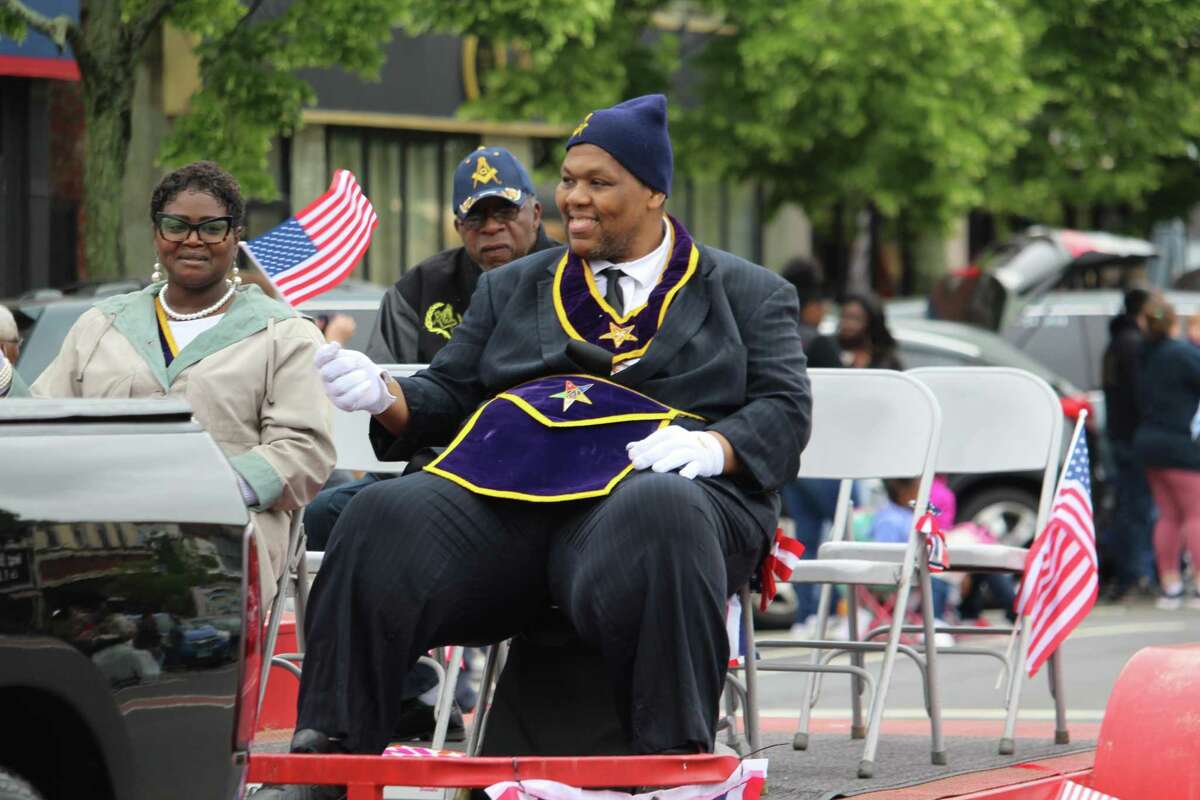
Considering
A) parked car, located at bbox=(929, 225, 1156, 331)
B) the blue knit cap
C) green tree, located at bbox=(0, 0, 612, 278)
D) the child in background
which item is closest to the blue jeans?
the child in background

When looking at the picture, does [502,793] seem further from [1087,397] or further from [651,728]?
[1087,397]

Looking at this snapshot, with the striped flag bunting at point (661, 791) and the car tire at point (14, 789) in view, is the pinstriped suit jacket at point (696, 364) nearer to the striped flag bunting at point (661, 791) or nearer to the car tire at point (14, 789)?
the striped flag bunting at point (661, 791)

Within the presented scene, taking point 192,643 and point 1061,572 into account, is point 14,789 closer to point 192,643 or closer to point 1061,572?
point 192,643

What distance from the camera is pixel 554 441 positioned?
17.9ft

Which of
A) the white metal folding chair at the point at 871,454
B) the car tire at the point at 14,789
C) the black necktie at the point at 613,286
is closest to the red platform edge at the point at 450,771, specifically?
the car tire at the point at 14,789

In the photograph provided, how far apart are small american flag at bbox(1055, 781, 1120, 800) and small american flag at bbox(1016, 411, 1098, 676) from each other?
3.87 ft

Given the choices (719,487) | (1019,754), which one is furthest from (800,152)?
(719,487)

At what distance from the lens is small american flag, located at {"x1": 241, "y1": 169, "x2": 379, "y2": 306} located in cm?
790

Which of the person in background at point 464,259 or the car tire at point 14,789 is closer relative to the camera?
the car tire at point 14,789

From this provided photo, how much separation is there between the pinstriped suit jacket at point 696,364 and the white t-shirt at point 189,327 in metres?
0.70

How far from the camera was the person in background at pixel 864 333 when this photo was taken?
13422 mm

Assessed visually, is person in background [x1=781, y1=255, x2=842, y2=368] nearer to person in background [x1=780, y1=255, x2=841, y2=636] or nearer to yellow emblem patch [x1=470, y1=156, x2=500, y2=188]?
person in background [x1=780, y1=255, x2=841, y2=636]

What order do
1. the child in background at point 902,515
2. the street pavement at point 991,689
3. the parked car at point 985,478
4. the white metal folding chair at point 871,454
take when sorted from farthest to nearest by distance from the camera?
the parked car at point 985,478, the child in background at point 902,515, the street pavement at point 991,689, the white metal folding chair at point 871,454

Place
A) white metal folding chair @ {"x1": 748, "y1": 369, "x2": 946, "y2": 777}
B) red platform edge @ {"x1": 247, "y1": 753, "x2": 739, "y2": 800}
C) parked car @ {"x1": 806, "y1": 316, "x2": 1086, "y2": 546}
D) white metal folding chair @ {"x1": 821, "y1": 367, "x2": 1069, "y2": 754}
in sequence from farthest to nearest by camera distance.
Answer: parked car @ {"x1": 806, "y1": 316, "x2": 1086, "y2": 546}, white metal folding chair @ {"x1": 821, "y1": 367, "x2": 1069, "y2": 754}, white metal folding chair @ {"x1": 748, "y1": 369, "x2": 946, "y2": 777}, red platform edge @ {"x1": 247, "y1": 753, "x2": 739, "y2": 800}
